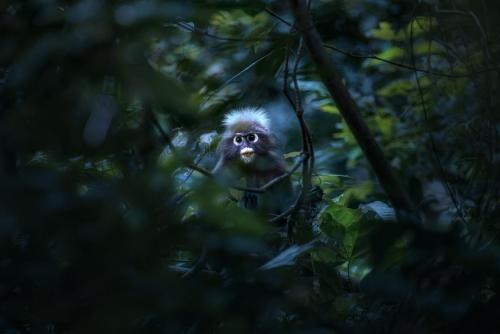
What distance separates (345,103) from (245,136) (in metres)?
2.60

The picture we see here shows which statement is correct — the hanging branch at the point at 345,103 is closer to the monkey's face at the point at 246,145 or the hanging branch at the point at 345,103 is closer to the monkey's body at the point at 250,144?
the monkey's body at the point at 250,144

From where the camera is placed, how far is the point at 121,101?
4.50 ft

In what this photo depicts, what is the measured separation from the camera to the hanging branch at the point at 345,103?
1.72 meters

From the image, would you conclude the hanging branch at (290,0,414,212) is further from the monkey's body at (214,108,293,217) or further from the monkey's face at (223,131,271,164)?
the monkey's face at (223,131,271,164)

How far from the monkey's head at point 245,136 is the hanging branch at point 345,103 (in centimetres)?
241

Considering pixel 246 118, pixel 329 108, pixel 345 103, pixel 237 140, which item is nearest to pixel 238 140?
pixel 237 140

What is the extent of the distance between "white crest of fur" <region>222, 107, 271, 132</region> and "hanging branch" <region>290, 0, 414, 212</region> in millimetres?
2602

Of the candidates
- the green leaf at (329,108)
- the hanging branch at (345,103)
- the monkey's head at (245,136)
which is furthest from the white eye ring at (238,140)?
the hanging branch at (345,103)

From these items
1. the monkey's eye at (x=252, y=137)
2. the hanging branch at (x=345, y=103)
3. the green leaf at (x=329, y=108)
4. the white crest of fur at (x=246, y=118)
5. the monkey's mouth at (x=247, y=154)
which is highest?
the hanging branch at (x=345, y=103)

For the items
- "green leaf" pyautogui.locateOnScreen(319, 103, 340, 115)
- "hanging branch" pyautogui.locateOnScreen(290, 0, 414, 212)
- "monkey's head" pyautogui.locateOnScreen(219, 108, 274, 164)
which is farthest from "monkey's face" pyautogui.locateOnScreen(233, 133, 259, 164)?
"hanging branch" pyautogui.locateOnScreen(290, 0, 414, 212)

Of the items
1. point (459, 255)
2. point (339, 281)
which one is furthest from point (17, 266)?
point (339, 281)

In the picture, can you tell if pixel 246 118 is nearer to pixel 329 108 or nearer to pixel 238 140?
pixel 238 140

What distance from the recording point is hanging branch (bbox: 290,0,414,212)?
5.65 ft

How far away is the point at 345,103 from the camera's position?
182cm
